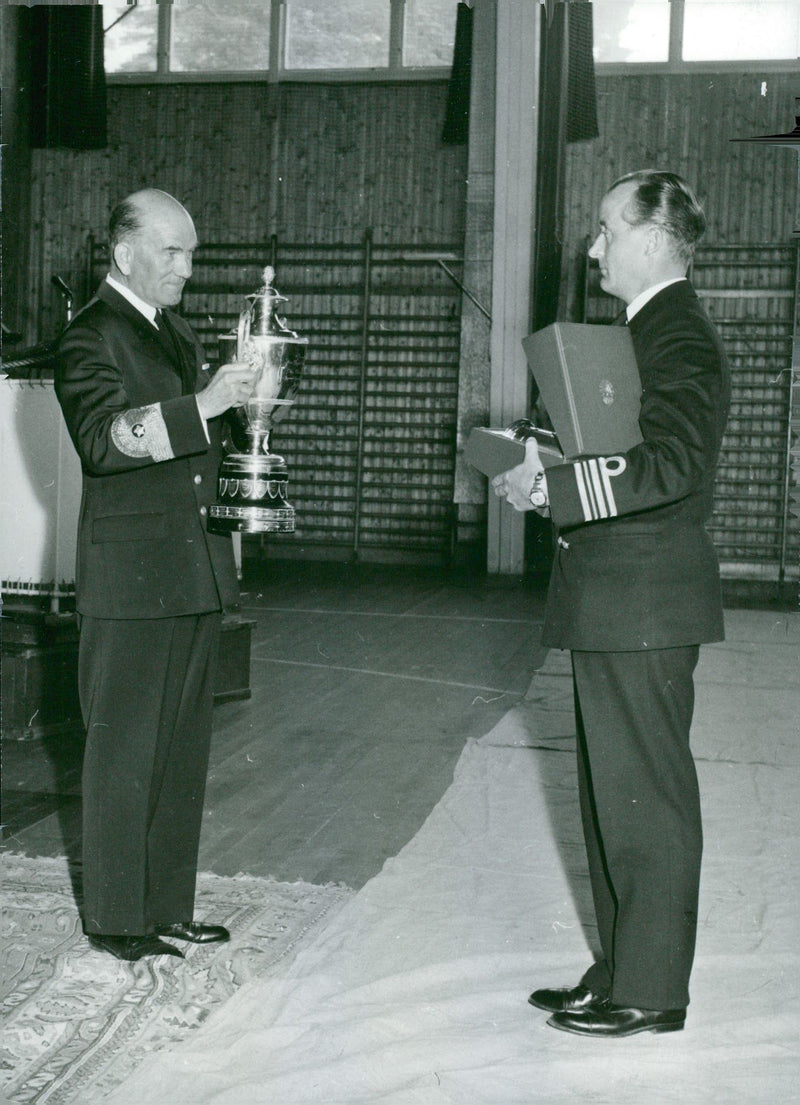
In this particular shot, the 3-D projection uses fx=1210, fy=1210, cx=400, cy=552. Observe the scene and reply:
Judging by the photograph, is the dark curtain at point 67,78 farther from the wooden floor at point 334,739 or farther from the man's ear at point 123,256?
the man's ear at point 123,256

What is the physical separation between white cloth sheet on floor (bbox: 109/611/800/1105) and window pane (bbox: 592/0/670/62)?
8.27 meters

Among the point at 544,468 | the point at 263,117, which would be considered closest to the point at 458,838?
the point at 544,468

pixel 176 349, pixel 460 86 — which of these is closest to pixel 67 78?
pixel 460 86

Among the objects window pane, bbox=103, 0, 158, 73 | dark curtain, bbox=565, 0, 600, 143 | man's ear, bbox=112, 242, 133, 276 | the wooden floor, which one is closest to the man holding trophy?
man's ear, bbox=112, 242, 133, 276

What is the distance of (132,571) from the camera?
2.42 meters

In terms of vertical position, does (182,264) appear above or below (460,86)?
below

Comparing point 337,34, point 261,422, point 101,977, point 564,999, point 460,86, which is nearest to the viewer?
point 564,999

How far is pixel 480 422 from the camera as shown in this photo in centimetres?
1063

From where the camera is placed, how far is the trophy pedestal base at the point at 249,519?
2430mm

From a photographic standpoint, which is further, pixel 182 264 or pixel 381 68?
pixel 381 68

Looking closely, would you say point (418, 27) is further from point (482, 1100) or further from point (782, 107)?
point (482, 1100)

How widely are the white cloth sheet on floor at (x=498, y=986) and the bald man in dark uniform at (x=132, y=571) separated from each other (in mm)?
382

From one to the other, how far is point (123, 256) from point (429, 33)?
9.39 m

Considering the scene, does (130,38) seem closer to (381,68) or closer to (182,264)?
(381,68)
